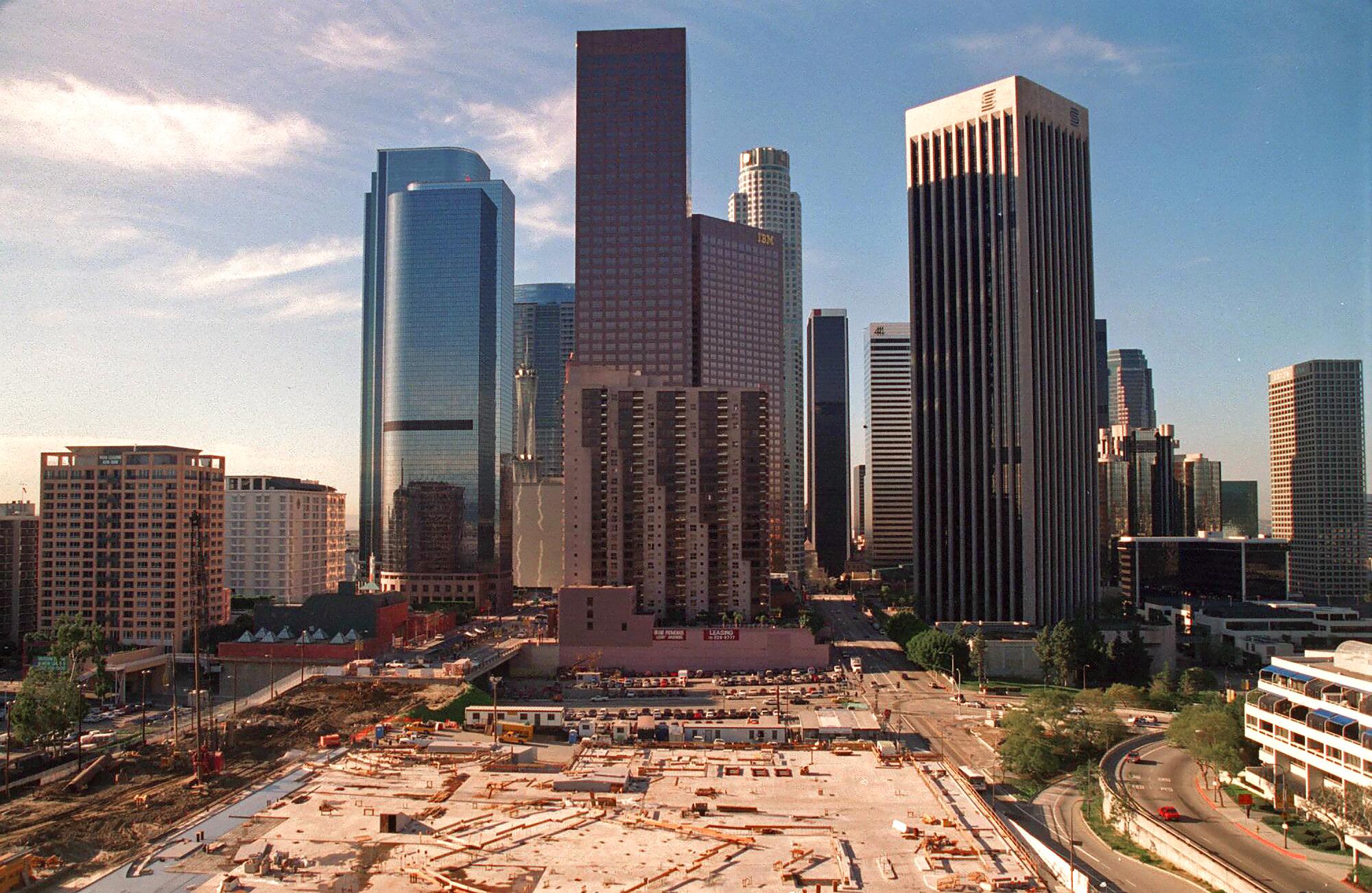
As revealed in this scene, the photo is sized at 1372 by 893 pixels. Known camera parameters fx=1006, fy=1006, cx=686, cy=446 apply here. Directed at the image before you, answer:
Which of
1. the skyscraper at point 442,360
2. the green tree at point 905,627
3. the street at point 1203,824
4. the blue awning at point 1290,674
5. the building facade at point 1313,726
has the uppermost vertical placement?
the skyscraper at point 442,360

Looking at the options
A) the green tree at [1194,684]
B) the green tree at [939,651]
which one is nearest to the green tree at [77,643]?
the green tree at [939,651]

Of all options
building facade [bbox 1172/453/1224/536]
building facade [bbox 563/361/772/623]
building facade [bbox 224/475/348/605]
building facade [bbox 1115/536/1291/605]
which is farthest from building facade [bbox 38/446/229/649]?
building facade [bbox 1172/453/1224/536]

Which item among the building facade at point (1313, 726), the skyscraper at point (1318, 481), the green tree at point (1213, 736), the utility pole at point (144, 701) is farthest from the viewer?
the skyscraper at point (1318, 481)

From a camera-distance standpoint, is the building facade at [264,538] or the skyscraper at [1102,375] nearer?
the building facade at [264,538]

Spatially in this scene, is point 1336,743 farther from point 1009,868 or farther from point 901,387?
point 901,387

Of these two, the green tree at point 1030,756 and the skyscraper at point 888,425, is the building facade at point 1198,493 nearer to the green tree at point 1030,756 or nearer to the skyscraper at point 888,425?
the skyscraper at point 888,425

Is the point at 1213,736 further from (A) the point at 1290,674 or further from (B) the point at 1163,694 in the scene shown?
(B) the point at 1163,694

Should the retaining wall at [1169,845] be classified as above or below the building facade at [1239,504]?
below
